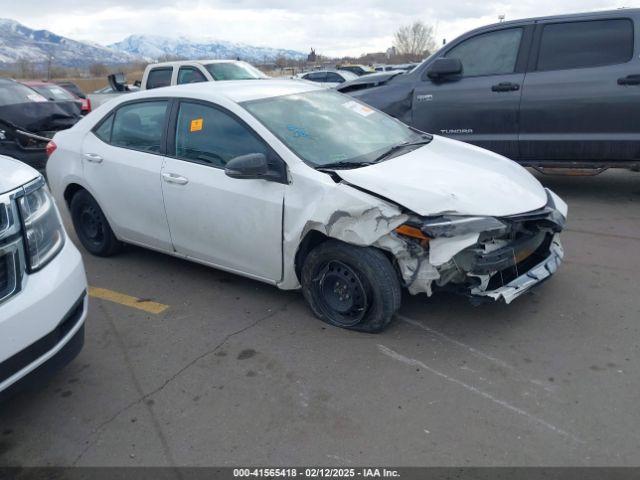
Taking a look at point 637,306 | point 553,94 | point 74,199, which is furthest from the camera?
point 553,94

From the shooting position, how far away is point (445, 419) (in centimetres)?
285

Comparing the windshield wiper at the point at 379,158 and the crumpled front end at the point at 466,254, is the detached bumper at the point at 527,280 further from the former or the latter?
the windshield wiper at the point at 379,158

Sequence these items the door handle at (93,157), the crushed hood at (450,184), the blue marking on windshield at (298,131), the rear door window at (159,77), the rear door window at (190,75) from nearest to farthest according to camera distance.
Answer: the crushed hood at (450,184), the blue marking on windshield at (298,131), the door handle at (93,157), the rear door window at (190,75), the rear door window at (159,77)

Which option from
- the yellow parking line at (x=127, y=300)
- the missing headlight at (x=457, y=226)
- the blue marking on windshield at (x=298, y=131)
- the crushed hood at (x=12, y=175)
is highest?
the blue marking on windshield at (x=298, y=131)

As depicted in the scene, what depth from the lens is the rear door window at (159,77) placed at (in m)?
11.1

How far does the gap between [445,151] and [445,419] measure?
A: 2224 mm

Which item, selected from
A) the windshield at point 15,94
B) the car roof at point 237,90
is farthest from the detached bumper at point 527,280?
the windshield at point 15,94

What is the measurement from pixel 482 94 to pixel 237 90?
11.0 ft

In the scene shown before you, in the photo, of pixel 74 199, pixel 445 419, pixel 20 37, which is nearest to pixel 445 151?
pixel 445 419

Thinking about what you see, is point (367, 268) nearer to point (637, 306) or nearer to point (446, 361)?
point (446, 361)

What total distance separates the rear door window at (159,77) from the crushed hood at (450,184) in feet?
26.5

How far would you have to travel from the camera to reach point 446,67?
263 inches

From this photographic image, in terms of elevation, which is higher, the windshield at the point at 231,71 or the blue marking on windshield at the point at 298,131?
the blue marking on windshield at the point at 298,131

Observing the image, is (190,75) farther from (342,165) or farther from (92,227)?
(342,165)
